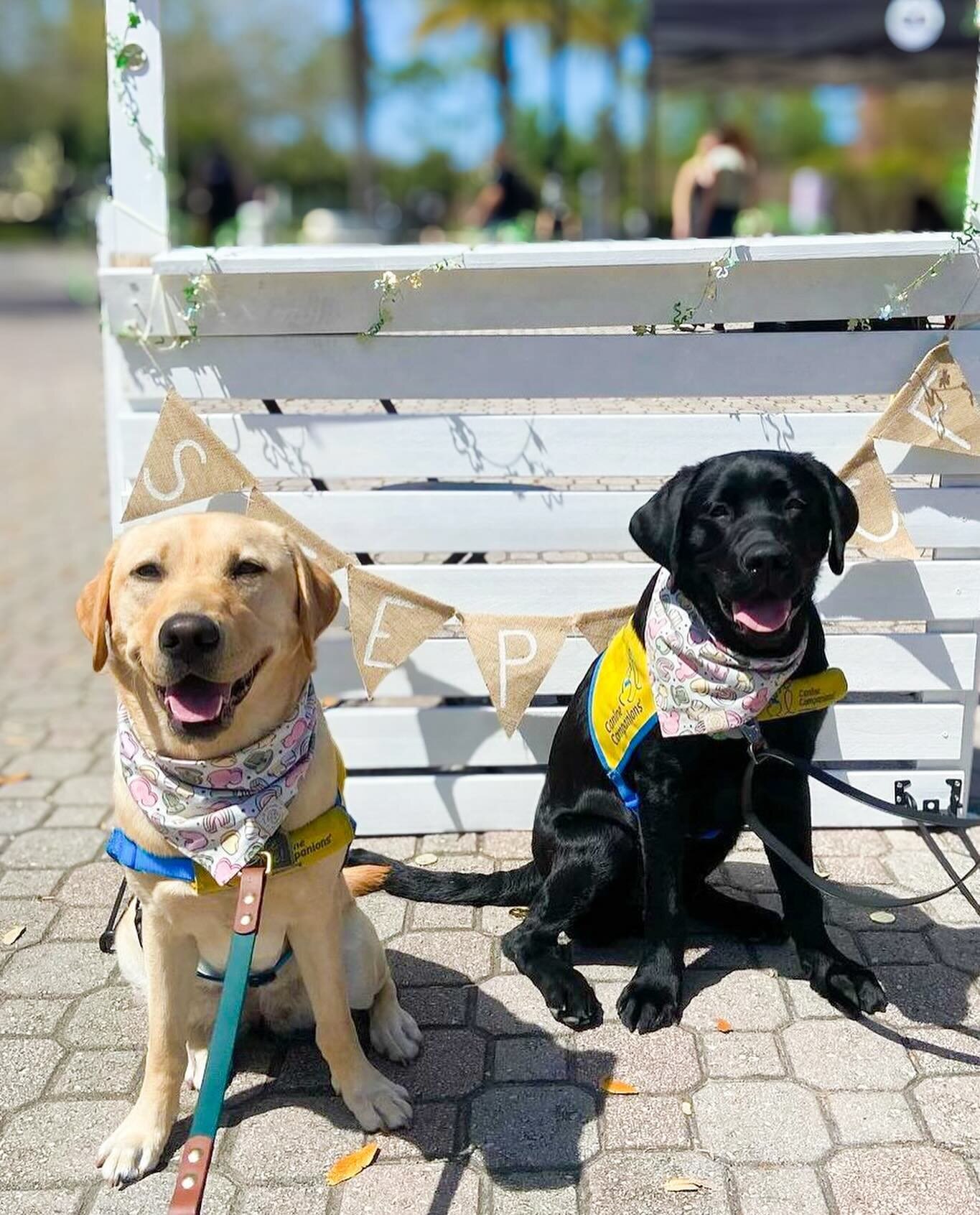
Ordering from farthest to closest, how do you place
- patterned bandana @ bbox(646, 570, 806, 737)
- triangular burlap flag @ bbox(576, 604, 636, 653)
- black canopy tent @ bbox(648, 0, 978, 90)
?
1. black canopy tent @ bbox(648, 0, 978, 90)
2. triangular burlap flag @ bbox(576, 604, 636, 653)
3. patterned bandana @ bbox(646, 570, 806, 737)

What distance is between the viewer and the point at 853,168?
39906 millimetres

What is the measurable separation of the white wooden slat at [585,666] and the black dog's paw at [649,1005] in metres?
1.17

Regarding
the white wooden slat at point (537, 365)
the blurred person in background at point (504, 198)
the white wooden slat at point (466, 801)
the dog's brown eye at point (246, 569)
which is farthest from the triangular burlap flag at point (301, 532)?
the blurred person in background at point (504, 198)

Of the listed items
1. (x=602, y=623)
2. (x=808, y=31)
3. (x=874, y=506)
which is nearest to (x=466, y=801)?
(x=602, y=623)

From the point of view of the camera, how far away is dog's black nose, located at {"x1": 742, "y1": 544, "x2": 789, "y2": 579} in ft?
9.22

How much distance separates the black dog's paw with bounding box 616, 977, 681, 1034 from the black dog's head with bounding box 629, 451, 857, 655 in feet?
3.10

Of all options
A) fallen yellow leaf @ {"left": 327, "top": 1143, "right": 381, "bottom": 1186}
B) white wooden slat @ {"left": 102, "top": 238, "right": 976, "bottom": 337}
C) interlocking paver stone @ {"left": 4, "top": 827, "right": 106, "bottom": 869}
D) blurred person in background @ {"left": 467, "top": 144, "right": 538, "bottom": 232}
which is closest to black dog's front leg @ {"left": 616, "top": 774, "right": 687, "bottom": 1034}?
fallen yellow leaf @ {"left": 327, "top": 1143, "right": 381, "bottom": 1186}

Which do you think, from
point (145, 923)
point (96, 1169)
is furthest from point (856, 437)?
point (96, 1169)

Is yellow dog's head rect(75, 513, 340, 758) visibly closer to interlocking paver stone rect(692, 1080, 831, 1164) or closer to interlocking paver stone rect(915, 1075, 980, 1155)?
interlocking paver stone rect(692, 1080, 831, 1164)

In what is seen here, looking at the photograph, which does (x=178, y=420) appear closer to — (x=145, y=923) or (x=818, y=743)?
(x=145, y=923)

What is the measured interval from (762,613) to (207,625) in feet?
4.50

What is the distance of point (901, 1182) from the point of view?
2518 millimetres

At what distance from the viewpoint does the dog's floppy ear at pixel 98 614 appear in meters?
2.59

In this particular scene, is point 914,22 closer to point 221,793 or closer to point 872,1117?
point 872,1117
